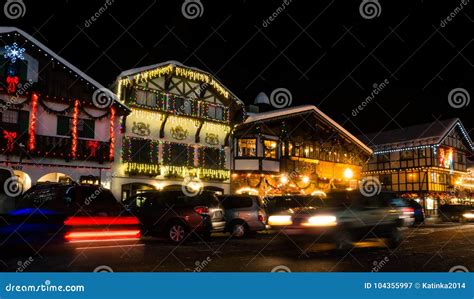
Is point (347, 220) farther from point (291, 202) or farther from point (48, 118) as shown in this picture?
point (48, 118)

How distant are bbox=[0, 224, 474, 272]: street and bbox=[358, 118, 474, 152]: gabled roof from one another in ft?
125

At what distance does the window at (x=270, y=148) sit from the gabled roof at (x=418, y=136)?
21.3 meters

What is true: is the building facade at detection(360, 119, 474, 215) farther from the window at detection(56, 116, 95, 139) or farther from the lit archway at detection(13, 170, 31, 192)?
the lit archway at detection(13, 170, 31, 192)

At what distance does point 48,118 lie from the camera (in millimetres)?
25453

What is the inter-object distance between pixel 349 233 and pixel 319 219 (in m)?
0.90

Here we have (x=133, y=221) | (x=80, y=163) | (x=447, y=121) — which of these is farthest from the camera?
(x=447, y=121)

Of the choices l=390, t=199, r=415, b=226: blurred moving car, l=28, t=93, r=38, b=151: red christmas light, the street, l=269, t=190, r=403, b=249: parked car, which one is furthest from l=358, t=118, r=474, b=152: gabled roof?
l=28, t=93, r=38, b=151: red christmas light

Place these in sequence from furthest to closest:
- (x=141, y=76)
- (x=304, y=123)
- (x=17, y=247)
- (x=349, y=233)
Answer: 1. (x=304, y=123)
2. (x=141, y=76)
3. (x=349, y=233)
4. (x=17, y=247)

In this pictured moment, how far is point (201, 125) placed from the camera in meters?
31.6

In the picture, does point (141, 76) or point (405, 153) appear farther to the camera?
point (405, 153)

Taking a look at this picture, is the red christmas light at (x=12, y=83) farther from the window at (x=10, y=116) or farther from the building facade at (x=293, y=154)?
the building facade at (x=293, y=154)

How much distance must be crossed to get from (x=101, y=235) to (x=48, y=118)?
57.3 ft

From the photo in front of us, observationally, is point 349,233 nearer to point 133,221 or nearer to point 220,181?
point 133,221

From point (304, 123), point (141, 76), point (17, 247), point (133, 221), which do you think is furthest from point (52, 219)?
point (304, 123)
